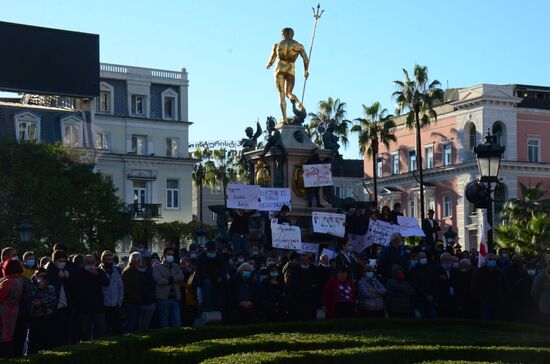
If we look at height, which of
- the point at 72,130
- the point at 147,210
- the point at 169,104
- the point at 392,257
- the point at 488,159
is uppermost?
the point at 169,104

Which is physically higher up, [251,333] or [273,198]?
[273,198]

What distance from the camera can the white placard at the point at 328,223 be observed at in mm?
28125

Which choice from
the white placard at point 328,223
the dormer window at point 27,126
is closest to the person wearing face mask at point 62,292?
the white placard at point 328,223

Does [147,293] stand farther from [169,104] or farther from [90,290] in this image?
[169,104]

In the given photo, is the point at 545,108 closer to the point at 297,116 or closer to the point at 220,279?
the point at 297,116

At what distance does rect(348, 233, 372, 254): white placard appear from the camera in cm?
2820

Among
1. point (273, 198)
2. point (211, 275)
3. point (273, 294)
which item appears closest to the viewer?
point (211, 275)

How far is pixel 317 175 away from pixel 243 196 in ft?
10.1

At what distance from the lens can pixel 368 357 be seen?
1616 cm

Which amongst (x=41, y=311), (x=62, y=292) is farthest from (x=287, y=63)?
(x=41, y=311)

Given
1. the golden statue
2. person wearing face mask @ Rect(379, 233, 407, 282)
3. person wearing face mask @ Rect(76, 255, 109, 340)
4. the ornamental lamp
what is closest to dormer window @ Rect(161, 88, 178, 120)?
the golden statue

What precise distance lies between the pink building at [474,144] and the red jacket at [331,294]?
59.6 meters

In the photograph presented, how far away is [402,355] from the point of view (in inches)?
649

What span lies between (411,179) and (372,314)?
2636 inches
